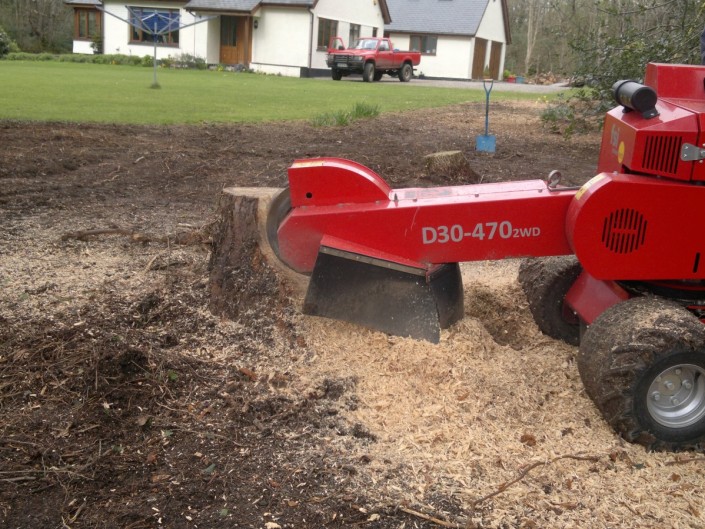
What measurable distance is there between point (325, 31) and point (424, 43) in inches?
430

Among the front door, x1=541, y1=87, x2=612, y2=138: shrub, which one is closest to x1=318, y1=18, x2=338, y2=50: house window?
the front door

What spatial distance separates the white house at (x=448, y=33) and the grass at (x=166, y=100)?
21396 millimetres

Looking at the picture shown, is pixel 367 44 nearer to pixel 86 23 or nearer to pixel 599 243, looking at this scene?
pixel 86 23

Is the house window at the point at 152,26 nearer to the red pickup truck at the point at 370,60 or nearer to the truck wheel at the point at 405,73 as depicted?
the red pickup truck at the point at 370,60

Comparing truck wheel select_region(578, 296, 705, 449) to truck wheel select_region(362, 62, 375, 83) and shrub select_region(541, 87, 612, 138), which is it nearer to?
shrub select_region(541, 87, 612, 138)

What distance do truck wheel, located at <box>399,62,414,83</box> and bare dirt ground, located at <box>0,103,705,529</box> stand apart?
104 feet

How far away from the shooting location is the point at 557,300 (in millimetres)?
4773

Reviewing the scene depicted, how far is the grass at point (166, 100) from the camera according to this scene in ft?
46.2

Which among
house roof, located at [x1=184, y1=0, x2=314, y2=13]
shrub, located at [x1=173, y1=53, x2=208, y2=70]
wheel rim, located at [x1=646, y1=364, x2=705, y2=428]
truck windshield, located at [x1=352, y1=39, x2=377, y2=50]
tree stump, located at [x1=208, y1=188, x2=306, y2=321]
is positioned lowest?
wheel rim, located at [x1=646, y1=364, x2=705, y2=428]

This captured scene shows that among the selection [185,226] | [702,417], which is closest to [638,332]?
[702,417]

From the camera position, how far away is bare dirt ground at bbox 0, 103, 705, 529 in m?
3.11

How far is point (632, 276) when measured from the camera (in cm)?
373

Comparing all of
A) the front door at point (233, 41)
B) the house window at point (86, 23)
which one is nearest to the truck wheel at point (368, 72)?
the front door at point (233, 41)

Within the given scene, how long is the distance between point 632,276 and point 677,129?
70 cm
